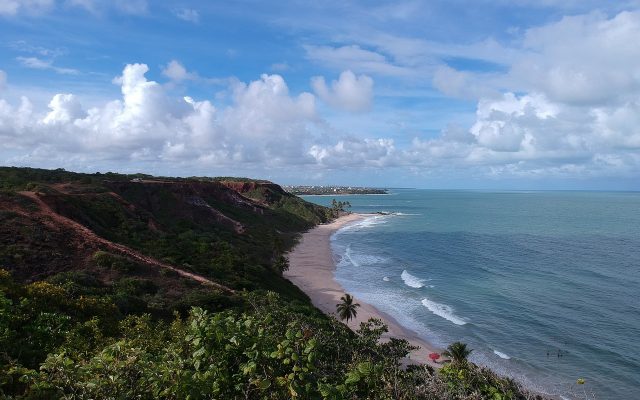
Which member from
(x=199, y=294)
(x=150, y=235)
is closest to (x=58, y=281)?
(x=199, y=294)

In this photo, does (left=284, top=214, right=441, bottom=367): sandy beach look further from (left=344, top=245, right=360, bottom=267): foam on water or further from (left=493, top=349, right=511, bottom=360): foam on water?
(left=493, top=349, right=511, bottom=360): foam on water

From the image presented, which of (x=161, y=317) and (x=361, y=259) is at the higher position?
(x=161, y=317)

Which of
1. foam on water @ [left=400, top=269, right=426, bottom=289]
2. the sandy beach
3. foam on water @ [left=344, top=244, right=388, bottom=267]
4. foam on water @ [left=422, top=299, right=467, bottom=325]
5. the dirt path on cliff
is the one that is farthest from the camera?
foam on water @ [left=344, top=244, right=388, bottom=267]

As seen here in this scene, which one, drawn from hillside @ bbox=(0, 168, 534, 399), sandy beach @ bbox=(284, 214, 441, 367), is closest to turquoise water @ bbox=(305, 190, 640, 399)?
sandy beach @ bbox=(284, 214, 441, 367)

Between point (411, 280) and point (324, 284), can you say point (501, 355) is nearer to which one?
point (411, 280)

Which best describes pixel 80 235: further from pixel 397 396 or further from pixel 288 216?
pixel 288 216

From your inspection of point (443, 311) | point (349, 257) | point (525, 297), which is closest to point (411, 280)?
→ point (443, 311)

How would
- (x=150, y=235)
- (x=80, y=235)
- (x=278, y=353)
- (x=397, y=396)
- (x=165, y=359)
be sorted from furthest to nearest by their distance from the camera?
(x=150, y=235)
(x=80, y=235)
(x=165, y=359)
(x=397, y=396)
(x=278, y=353)
